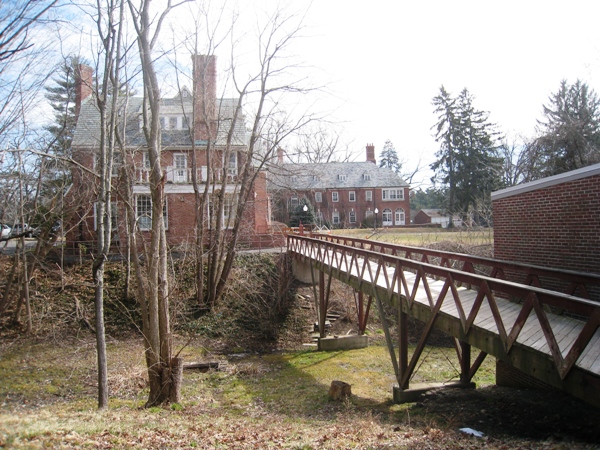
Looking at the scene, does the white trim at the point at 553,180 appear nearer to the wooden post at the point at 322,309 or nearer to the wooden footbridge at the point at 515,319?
the wooden footbridge at the point at 515,319

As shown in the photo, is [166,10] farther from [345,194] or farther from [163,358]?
[345,194]

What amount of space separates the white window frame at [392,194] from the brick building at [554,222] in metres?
43.2

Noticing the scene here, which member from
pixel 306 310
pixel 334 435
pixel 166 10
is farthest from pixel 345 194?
pixel 334 435

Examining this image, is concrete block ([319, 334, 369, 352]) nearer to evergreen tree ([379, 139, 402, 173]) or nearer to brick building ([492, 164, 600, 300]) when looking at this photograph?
brick building ([492, 164, 600, 300])

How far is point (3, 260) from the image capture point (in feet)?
62.2

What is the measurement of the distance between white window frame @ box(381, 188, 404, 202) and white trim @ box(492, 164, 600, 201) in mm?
43071

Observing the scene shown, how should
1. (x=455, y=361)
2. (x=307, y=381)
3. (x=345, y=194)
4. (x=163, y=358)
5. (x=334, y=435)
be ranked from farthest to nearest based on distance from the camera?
A: (x=345, y=194), (x=455, y=361), (x=307, y=381), (x=163, y=358), (x=334, y=435)

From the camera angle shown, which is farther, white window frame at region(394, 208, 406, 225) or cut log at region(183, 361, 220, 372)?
white window frame at region(394, 208, 406, 225)

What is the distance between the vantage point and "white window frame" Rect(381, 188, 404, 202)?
54500mm

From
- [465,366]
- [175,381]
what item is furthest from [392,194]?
[175,381]

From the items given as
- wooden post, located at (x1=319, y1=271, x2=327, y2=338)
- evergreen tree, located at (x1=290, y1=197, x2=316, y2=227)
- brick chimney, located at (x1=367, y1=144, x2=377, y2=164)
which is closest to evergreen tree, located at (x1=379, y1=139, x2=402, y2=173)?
brick chimney, located at (x1=367, y1=144, x2=377, y2=164)

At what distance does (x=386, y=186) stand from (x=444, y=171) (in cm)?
975

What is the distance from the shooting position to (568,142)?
78.7ft

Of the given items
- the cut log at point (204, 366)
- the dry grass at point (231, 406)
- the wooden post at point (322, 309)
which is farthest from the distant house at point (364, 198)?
the cut log at point (204, 366)
